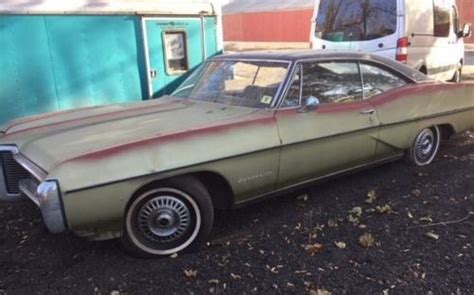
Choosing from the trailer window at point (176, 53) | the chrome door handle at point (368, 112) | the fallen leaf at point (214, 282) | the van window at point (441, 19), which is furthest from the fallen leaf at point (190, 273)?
the van window at point (441, 19)

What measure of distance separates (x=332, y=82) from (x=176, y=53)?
4333 mm

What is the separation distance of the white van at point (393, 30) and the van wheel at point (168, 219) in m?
5.26

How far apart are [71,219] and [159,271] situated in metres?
0.69

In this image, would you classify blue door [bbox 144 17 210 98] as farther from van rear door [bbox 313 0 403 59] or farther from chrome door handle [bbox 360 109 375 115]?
chrome door handle [bbox 360 109 375 115]

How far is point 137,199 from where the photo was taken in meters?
3.31

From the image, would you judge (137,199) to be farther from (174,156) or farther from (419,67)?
(419,67)

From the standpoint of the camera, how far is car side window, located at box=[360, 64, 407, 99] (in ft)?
15.2

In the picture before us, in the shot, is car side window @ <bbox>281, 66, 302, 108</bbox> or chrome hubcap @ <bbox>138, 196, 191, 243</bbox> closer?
chrome hubcap @ <bbox>138, 196, 191, 243</bbox>

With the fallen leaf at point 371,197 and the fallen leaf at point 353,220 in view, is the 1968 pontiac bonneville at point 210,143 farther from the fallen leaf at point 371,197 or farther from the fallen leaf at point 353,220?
the fallen leaf at point 353,220

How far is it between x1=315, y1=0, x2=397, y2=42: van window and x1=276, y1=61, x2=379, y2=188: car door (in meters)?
3.51

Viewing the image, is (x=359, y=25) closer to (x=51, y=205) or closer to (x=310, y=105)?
(x=310, y=105)

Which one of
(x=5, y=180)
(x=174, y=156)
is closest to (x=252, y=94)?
(x=174, y=156)

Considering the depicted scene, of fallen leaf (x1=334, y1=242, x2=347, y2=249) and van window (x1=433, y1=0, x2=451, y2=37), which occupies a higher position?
van window (x1=433, y1=0, x2=451, y2=37)

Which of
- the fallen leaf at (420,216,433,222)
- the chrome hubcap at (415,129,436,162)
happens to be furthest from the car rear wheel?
the fallen leaf at (420,216,433,222)
